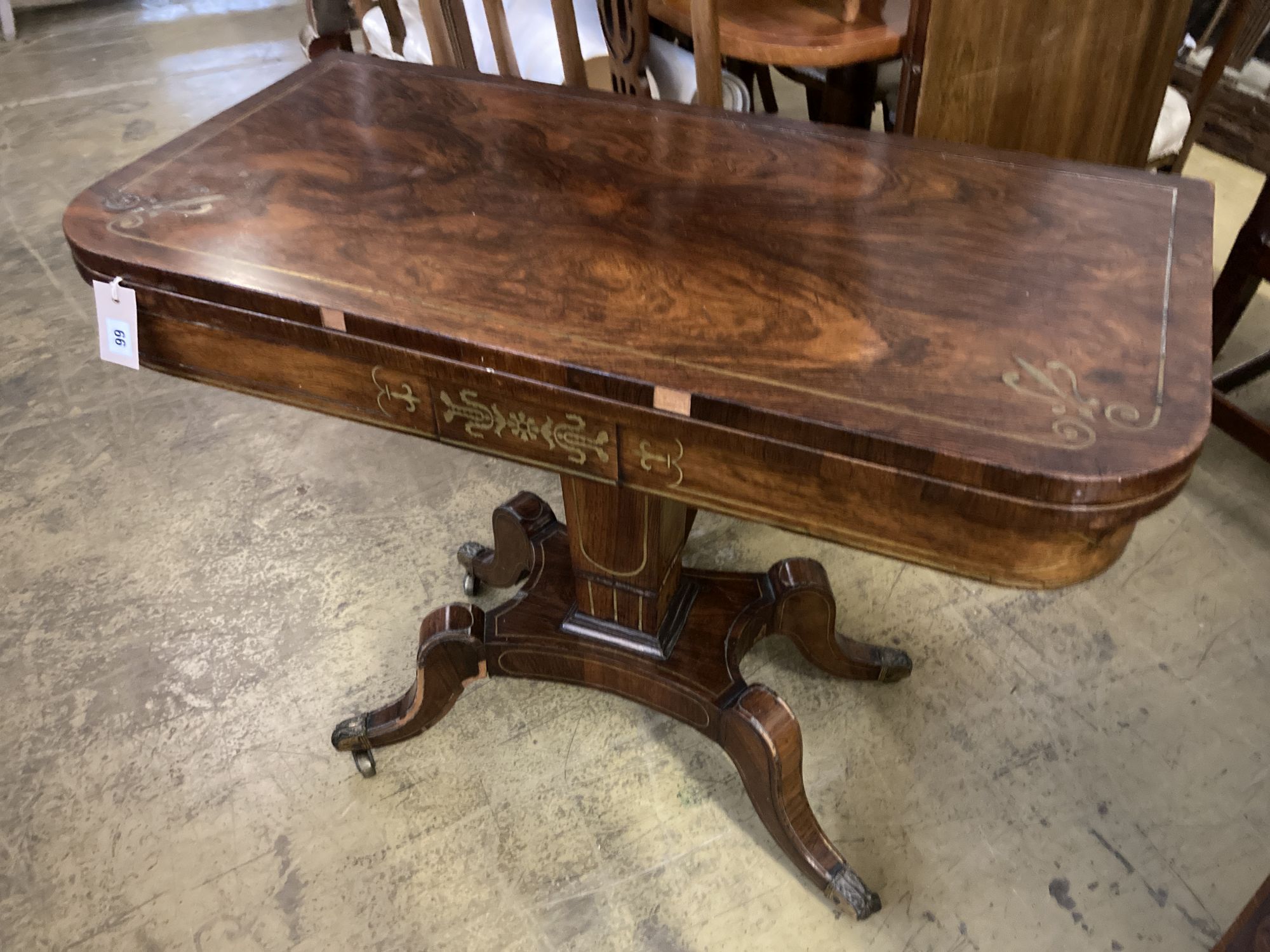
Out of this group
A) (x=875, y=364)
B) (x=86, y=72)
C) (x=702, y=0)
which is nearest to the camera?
(x=875, y=364)

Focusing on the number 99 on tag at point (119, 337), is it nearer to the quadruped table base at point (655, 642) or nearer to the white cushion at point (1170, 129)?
the quadruped table base at point (655, 642)

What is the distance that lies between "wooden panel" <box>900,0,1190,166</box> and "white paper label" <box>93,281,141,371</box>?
127 centimetres

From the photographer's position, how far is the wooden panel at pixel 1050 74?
1.52 m

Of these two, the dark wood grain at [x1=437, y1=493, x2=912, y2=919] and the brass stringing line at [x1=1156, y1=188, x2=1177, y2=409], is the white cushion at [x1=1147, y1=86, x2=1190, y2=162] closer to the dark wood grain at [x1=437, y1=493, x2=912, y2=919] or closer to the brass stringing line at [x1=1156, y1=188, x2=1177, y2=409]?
the brass stringing line at [x1=1156, y1=188, x2=1177, y2=409]

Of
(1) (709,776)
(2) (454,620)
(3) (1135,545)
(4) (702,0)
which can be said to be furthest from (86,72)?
(3) (1135,545)

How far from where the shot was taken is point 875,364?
79 centimetres

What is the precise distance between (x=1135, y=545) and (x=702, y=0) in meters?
1.26

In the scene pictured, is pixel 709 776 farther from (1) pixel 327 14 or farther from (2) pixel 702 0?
(1) pixel 327 14

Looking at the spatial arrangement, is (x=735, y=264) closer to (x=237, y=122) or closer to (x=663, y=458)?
(x=663, y=458)

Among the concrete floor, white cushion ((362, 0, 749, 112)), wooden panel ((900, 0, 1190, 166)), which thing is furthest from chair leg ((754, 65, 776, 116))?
the concrete floor

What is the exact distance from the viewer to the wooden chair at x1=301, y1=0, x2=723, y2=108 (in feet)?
4.91

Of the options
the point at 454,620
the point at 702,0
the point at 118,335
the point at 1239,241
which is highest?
the point at 702,0

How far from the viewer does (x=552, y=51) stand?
1.85 m

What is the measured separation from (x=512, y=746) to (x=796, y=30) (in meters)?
1.38
